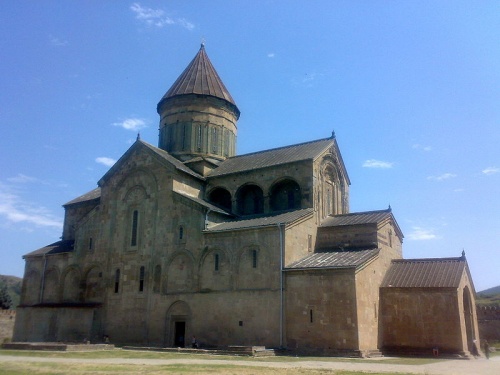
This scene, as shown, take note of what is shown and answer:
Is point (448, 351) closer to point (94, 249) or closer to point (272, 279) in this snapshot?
point (272, 279)

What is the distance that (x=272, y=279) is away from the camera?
77.7ft

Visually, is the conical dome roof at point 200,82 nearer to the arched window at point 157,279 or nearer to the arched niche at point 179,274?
the arched niche at point 179,274

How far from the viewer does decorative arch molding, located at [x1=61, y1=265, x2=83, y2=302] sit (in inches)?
1203

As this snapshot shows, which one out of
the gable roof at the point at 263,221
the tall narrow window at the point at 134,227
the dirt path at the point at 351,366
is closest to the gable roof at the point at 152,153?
the tall narrow window at the point at 134,227

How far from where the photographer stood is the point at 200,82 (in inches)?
1401

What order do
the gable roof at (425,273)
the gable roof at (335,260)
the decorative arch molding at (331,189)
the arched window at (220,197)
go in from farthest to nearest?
the arched window at (220,197) < the decorative arch molding at (331,189) < the gable roof at (425,273) < the gable roof at (335,260)

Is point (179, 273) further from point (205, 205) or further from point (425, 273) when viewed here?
point (425, 273)

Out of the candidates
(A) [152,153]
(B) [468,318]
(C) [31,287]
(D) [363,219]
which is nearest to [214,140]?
(A) [152,153]

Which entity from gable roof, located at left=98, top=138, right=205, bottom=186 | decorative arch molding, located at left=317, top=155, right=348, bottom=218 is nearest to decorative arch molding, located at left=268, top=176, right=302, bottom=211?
decorative arch molding, located at left=317, top=155, right=348, bottom=218

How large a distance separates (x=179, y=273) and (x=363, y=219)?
1053cm

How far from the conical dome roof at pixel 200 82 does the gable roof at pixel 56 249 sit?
12126 millimetres

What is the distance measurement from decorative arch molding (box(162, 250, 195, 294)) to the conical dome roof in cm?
1293

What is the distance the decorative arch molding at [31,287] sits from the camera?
32469 mm

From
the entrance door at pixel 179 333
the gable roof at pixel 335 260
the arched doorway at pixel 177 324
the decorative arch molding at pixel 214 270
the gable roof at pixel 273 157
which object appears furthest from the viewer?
the gable roof at pixel 273 157
